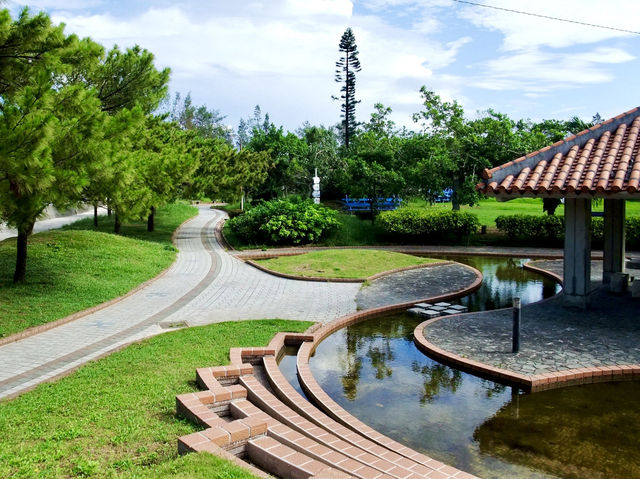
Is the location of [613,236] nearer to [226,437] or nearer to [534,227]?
[534,227]

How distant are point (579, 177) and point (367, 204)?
20.1m

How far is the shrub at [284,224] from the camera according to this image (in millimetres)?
22391

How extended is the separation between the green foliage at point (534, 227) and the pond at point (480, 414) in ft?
49.3

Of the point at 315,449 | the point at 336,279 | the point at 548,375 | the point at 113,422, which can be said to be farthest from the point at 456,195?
the point at 113,422

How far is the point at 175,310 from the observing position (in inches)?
449

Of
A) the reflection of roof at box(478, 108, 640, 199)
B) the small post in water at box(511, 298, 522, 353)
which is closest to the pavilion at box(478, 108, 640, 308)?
the reflection of roof at box(478, 108, 640, 199)

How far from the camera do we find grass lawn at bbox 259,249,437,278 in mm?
15875

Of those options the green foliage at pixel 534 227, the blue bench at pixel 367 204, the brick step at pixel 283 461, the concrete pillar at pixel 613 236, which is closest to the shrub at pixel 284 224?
the blue bench at pixel 367 204

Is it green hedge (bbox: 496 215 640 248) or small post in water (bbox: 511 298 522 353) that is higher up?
green hedge (bbox: 496 215 640 248)

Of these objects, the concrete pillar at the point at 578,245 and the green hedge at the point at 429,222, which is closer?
the concrete pillar at the point at 578,245

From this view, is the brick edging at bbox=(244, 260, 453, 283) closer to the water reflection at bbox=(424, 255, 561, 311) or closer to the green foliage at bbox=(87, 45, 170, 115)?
the water reflection at bbox=(424, 255, 561, 311)

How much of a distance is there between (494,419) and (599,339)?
3.84 meters

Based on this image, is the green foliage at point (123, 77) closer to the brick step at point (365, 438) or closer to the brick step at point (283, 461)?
the brick step at point (365, 438)

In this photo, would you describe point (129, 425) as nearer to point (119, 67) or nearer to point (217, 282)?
point (217, 282)
